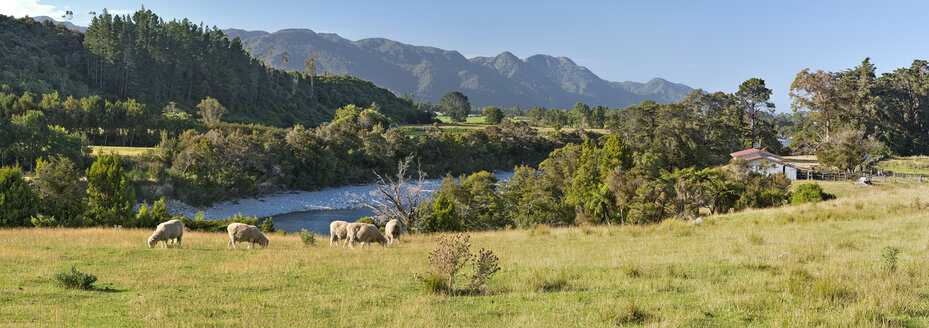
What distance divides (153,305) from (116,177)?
26.7 m

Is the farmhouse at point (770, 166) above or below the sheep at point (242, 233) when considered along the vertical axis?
above

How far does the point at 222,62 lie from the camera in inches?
4779

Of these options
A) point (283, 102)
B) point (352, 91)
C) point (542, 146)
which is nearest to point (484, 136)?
point (542, 146)

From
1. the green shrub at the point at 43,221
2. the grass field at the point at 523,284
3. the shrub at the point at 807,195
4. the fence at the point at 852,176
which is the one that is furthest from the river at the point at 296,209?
the fence at the point at 852,176

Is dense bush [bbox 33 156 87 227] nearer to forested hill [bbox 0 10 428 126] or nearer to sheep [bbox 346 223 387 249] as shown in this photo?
sheep [bbox 346 223 387 249]

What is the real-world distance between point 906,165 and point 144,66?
129187mm

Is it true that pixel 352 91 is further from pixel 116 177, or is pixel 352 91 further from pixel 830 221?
pixel 830 221

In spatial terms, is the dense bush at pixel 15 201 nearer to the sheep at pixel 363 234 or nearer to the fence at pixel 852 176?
the sheep at pixel 363 234

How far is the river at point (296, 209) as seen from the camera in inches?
2004

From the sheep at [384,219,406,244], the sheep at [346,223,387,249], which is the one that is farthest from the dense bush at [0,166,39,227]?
the sheep at [384,219,406,244]

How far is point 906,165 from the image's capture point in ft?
227

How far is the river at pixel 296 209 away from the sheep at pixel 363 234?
26521 millimetres

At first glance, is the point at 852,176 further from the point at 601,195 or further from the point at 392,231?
the point at 392,231

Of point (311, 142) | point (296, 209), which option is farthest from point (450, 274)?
point (311, 142)
